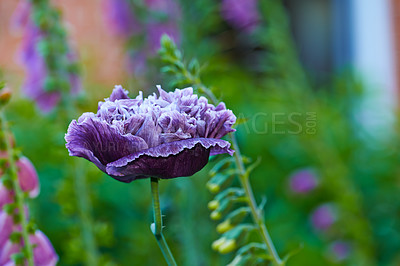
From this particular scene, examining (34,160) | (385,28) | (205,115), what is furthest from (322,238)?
(385,28)

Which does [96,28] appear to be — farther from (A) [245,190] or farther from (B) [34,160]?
(A) [245,190]

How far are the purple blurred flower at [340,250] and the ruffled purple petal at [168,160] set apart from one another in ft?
4.09

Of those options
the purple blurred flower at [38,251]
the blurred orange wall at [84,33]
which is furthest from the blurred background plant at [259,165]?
the blurred orange wall at [84,33]

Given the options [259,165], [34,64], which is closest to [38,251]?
[34,64]

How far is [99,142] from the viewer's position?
0.37 metres

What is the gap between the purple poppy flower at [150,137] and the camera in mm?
357

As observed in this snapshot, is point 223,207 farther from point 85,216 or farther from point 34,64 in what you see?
point 34,64

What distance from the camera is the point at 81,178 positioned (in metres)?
0.83

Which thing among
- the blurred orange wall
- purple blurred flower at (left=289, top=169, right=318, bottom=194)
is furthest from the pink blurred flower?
the blurred orange wall

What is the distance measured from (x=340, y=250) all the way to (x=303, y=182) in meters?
0.29

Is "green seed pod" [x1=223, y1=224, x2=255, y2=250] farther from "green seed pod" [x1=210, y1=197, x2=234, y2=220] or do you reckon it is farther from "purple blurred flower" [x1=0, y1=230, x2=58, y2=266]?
"purple blurred flower" [x1=0, y1=230, x2=58, y2=266]

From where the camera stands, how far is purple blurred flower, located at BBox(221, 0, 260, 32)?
1.62 meters

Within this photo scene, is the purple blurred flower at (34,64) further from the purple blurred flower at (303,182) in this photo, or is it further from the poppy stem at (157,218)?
the purple blurred flower at (303,182)

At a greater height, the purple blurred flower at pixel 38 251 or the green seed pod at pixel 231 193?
the green seed pod at pixel 231 193
